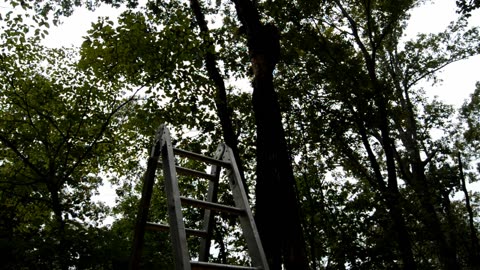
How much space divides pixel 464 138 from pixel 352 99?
11798 millimetres

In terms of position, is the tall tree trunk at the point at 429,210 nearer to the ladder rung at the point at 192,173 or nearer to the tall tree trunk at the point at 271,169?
the tall tree trunk at the point at 271,169

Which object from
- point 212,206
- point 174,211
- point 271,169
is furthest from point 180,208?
point 271,169

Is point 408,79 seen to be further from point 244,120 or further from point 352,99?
point 244,120

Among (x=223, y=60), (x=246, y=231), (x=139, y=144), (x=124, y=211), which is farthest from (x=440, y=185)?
(x=124, y=211)

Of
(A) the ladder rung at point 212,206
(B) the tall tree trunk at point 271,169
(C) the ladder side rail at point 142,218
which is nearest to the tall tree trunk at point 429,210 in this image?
(B) the tall tree trunk at point 271,169

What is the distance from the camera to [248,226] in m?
2.82

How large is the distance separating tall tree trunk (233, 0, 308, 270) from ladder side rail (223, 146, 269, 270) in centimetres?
77

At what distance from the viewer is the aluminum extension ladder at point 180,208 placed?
93.0 inches

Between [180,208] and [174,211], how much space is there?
48 millimetres

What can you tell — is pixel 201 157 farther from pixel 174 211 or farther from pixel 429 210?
pixel 429 210

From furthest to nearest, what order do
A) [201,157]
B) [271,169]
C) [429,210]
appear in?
[429,210] → [271,169] → [201,157]

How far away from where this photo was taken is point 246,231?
2805 mm

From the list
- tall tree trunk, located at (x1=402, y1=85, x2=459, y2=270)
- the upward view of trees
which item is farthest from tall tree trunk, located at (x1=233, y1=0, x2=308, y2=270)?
tall tree trunk, located at (x1=402, y1=85, x2=459, y2=270)

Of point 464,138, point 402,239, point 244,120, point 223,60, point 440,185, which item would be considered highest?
point 464,138
